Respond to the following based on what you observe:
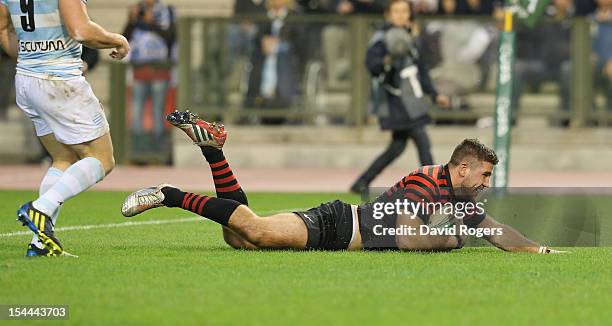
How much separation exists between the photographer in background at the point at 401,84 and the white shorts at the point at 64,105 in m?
7.02

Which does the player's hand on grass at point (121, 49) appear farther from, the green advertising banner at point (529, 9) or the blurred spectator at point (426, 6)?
the blurred spectator at point (426, 6)

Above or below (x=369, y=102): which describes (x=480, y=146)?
above

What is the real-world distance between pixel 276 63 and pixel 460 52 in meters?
2.61

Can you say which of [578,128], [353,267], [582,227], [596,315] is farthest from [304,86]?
[596,315]

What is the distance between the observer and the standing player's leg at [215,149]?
980 centimetres

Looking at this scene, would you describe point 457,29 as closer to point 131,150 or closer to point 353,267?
point 131,150

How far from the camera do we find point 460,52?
69.1ft

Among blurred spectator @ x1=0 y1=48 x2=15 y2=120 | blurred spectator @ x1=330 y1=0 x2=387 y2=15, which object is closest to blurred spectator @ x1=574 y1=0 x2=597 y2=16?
blurred spectator @ x1=330 y1=0 x2=387 y2=15

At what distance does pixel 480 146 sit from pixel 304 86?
11.5 metres

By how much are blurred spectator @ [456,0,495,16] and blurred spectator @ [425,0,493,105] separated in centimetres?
76

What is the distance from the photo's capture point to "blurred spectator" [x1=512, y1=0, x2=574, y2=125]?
69.2 feet

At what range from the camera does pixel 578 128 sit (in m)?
21.5

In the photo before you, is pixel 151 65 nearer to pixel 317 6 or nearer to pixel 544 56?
pixel 317 6

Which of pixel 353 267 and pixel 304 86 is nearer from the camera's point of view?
pixel 353 267
